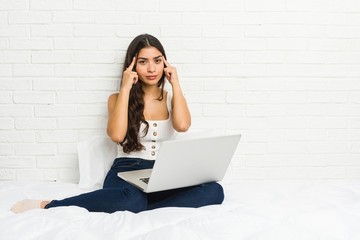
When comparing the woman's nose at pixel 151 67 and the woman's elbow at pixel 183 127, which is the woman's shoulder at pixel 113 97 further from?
the woman's elbow at pixel 183 127

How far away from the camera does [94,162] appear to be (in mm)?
2160

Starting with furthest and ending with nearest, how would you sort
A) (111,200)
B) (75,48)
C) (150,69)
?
(75,48), (150,69), (111,200)

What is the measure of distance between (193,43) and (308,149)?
0.86 metres

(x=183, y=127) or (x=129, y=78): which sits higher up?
(x=129, y=78)

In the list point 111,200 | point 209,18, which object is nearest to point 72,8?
point 209,18

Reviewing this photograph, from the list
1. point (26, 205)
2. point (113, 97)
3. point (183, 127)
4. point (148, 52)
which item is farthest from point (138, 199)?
point (148, 52)

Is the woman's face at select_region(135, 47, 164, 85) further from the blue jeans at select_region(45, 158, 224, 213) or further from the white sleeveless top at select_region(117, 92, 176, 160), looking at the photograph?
the blue jeans at select_region(45, 158, 224, 213)

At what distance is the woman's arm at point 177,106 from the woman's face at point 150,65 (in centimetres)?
4

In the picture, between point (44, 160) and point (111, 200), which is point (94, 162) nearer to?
point (44, 160)

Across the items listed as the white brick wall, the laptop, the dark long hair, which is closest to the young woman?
the dark long hair

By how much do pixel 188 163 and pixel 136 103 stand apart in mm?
625

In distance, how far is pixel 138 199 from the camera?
1.70m

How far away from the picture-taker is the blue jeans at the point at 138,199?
1.64m

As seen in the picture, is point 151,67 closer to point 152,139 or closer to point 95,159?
point 152,139
